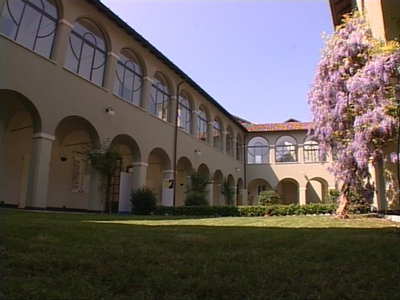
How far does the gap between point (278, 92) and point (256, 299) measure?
1254cm

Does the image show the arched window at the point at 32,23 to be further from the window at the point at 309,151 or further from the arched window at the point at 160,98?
the window at the point at 309,151

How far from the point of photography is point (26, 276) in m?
3.03

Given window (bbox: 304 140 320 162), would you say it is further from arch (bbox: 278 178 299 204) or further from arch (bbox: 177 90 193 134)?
arch (bbox: 177 90 193 134)

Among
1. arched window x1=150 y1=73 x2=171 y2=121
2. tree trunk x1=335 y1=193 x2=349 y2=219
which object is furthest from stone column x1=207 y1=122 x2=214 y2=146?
tree trunk x1=335 y1=193 x2=349 y2=219

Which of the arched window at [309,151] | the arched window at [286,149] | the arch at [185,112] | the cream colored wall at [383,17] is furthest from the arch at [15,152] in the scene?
the arched window at [309,151]

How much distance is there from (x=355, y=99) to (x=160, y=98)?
33.2ft

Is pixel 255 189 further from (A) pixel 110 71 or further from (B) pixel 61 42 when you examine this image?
(B) pixel 61 42

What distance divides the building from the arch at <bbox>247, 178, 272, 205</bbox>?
8.07m

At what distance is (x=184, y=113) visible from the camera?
22.2m

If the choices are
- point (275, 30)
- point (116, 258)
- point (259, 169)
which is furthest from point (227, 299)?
point (259, 169)

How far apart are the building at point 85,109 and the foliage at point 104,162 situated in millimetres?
270

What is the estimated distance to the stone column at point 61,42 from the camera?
41.9 ft

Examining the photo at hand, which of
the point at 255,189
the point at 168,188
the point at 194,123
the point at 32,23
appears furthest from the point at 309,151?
the point at 32,23

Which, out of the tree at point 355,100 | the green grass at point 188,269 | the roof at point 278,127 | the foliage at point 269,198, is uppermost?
the roof at point 278,127
